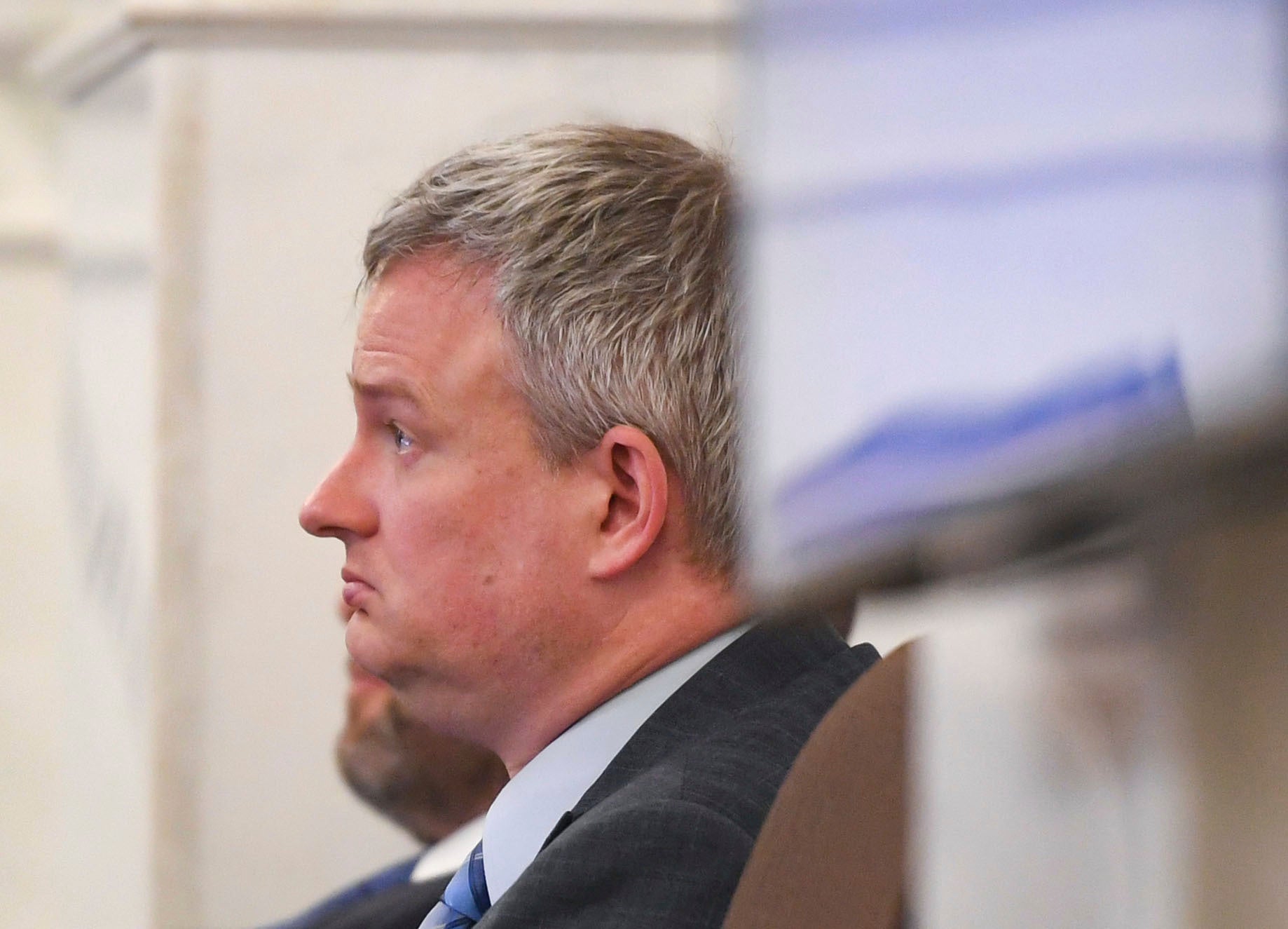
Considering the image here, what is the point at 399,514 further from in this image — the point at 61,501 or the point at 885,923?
the point at 61,501

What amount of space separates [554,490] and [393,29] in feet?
3.95

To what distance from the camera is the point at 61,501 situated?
Result: 3141 mm

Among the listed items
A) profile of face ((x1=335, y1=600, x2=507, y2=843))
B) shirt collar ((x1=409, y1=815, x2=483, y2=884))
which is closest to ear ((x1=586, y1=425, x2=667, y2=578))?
shirt collar ((x1=409, y1=815, x2=483, y2=884))

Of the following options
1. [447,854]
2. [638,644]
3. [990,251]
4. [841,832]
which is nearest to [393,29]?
[447,854]

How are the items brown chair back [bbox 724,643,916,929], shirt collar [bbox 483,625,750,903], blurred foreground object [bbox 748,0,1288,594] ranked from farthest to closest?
shirt collar [bbox 483,625,750,903], brown chair back [bbox 724,643,916,929], blurred foreground object [bbox 748,0,1288,594]

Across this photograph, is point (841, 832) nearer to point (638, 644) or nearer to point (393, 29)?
point (638, 644)

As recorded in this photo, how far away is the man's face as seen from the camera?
1.06 meters

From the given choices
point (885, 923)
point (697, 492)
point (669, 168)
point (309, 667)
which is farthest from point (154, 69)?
point (885, 923)

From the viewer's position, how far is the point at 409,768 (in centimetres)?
181

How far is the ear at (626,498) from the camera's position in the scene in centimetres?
105

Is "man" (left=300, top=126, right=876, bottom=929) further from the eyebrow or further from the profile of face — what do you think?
the profile of face

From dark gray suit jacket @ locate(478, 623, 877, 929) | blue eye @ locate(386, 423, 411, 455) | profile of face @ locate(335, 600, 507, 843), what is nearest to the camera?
dark gray suit jacket @ locate(478, 623, 877, 929)

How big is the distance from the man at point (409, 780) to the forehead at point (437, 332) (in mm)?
630

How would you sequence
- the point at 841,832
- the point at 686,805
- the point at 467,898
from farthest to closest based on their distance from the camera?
1. the point at 467,898
2. the point at 686,805
3. the point at 841,832
